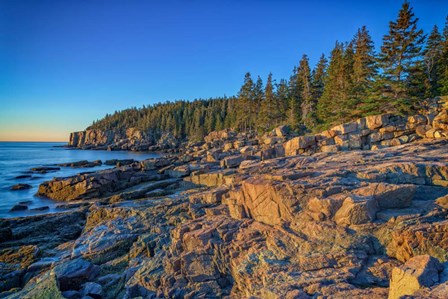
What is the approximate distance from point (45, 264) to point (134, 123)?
442 feet

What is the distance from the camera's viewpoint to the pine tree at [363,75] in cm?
3228

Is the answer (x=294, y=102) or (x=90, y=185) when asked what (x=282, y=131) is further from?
(x=90, y=185)

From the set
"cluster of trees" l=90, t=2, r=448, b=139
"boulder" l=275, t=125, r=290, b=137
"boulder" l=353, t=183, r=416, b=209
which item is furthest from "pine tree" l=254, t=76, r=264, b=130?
"boulder" l=353, t=183, r=416, b=209

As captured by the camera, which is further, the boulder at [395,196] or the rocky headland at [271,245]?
the boulder at [395,196]

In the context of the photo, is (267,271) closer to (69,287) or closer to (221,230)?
(221,230)

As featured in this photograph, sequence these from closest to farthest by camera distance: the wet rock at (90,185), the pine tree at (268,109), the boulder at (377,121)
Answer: the wet rock at (90,185)
the boulder at (377,121)
the pine tree at (268,109)

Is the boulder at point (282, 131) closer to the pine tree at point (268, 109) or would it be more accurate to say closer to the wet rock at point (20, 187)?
the pine tree at point (268, 109)

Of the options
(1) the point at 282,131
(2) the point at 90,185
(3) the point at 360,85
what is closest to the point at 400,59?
(3) the point at 360,85

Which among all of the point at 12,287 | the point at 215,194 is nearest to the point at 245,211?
the point at 215,194

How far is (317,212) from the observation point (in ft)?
29.6

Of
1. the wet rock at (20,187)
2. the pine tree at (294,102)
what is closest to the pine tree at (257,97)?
the pine tree at (294,102)

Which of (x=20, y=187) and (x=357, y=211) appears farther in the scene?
(x=20, y=187)

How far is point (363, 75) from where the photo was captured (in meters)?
37.5

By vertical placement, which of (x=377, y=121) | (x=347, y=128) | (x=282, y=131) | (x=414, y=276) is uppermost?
(x=377, y=121)
